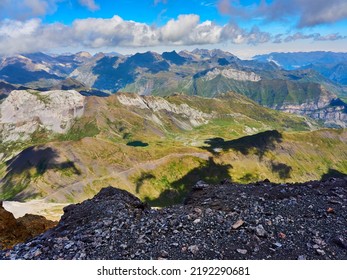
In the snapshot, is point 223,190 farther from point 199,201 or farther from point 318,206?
point 318,206

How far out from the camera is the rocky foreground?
21234 mm

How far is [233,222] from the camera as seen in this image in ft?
79.4

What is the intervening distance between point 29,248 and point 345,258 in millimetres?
22169

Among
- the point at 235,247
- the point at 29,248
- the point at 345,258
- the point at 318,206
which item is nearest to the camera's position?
the point at 345,258

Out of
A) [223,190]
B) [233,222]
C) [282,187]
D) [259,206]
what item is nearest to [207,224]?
[233,222]

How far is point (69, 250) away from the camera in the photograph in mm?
22703

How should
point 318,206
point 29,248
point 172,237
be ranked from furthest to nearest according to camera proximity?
point 318,206 → point 29,248 → point 172,237

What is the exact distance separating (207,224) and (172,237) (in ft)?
9.76

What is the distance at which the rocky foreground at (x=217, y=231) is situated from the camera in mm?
21234

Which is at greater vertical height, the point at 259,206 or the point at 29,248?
the point at 259,206

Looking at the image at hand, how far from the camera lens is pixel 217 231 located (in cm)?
2330

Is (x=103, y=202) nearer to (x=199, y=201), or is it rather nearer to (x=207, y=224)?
(x=199, y=201)

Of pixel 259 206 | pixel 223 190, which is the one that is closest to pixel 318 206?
pixel 259 206

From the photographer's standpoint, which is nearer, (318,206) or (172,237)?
(172,237)
